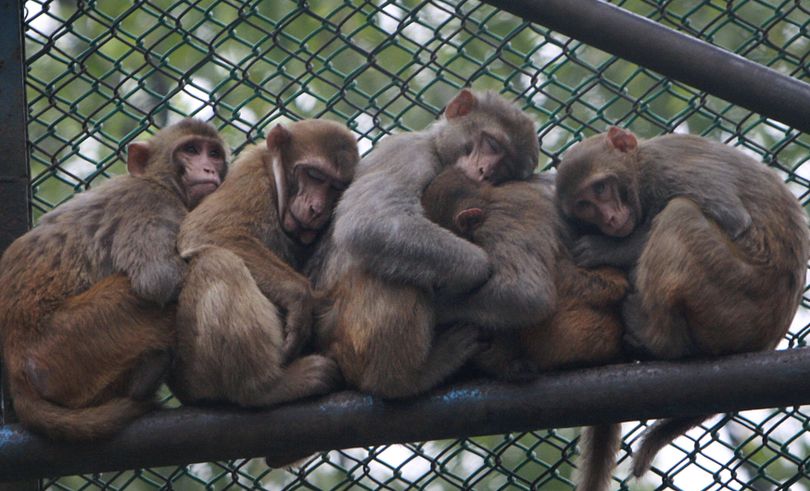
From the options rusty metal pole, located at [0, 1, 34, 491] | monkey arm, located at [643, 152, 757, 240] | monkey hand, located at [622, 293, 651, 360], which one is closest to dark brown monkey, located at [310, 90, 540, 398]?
monkey hand, located at [622, 293, 651, 360]

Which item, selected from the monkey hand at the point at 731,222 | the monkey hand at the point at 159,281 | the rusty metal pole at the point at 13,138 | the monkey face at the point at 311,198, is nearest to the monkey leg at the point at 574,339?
the monkey hand at the point at 731,222

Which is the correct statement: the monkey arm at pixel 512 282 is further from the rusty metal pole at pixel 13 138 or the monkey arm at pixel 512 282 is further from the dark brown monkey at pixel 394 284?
the rusty metal pole at pixel 13 138

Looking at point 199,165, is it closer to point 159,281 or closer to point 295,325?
point 159,281

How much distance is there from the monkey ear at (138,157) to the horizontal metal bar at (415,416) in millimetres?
1514

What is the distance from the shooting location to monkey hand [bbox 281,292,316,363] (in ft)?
17.3

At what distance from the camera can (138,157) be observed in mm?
6055

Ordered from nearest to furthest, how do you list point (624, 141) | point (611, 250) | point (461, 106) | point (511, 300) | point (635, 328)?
1. point (511, 300)
2. point (635, 328)
3. point (611, 250)
4. point (624, 141)
5. point (461, 106)

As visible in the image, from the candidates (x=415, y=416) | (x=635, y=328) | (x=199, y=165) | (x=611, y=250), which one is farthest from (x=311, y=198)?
(x=635, y=328)

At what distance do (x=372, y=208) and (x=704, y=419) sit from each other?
1744 mm

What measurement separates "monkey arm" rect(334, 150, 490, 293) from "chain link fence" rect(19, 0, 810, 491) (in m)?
1.23

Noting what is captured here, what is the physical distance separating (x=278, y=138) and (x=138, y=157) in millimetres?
733

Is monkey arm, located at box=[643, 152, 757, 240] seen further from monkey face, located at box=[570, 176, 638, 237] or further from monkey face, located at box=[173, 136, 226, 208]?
monkey face, located at box=[173, 136, 226, 208]

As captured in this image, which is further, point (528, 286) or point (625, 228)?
point (625, 228)

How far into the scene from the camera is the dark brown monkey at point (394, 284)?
16.4 feet
